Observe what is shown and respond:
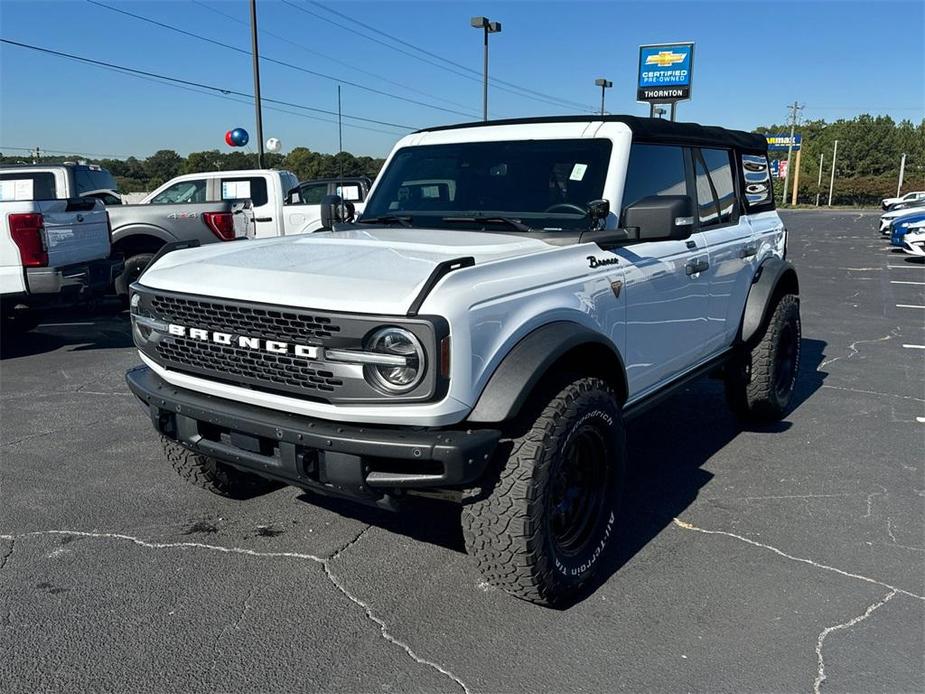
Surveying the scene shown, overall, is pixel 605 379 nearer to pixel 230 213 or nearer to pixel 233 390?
pixel 233 390

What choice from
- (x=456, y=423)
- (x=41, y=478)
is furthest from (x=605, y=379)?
(x=41, y=478)

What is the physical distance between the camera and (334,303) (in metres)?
2.59

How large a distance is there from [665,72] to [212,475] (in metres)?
40.3

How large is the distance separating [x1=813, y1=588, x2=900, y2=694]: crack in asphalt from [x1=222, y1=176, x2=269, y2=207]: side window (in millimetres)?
11176

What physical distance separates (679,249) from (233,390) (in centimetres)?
239

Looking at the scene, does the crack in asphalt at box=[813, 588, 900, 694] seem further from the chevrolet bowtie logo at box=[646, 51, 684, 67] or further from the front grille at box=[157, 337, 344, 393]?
the chevrolet bowtie logo at box=[646, 51, 684, 67]

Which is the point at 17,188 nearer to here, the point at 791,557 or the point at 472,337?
the point at 472,337

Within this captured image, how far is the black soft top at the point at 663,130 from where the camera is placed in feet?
12.8

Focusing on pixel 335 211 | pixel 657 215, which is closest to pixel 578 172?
pixel 657 215

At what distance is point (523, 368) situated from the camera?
2699 millimetres

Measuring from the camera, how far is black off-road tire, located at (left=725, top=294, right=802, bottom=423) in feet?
A: 16.7

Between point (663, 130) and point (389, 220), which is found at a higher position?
point (663, 130)

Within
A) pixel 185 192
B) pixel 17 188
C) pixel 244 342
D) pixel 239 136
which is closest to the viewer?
pixel 244 342

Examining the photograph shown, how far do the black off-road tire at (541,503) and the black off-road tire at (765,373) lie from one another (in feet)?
7.49
